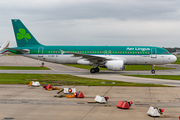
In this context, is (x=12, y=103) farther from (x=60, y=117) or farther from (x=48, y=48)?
(x=48, y=48)

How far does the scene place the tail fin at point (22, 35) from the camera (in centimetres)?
3853

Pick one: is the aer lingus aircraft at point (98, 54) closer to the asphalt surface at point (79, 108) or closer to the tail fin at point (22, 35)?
the tail fin at point (22, 35)

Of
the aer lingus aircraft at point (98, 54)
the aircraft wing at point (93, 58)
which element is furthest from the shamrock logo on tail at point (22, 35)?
the aircraft wing at point (93, 58)

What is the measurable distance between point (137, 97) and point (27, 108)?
289 inches

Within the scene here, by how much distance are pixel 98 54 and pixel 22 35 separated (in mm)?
13055

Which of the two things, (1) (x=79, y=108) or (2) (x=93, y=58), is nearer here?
(1) (x=79, y=108)

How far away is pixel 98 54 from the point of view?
37.2m

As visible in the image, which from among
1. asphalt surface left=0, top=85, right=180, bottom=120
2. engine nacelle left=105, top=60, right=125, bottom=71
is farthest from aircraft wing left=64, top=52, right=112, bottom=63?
asphalt surface left=0, top=85, right=180, bottom=120

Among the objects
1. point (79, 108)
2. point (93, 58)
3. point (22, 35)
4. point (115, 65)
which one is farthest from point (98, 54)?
point (79, 108)

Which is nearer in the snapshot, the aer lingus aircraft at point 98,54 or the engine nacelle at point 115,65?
the engine nacelle at point 115,65

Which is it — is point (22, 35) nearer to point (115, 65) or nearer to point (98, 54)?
point (98, 54)

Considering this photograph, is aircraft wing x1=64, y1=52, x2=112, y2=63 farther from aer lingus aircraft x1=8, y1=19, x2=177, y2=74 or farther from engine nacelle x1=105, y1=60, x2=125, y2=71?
engine nacelle x1=105, y1=60, x2=125, y2=71

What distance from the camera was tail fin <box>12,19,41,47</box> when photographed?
38531 millimetres

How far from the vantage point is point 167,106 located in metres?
13.0
